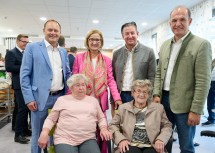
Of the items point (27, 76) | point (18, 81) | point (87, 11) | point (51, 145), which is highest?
point (87, 11)

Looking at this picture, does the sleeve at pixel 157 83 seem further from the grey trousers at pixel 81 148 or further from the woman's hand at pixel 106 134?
the grey trousers at pixel 81 148

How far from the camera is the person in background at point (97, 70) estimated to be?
2234mm

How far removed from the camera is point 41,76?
2059 millimetres

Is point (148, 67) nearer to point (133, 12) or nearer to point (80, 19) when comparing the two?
point (133, 12)

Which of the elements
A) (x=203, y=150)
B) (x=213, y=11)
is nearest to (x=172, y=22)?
(x=203, y=150)

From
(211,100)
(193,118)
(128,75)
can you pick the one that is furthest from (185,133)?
(211,100)

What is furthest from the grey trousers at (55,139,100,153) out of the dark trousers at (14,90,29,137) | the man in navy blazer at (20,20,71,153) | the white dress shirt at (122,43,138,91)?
the dark trousers at (14,90,29,137)

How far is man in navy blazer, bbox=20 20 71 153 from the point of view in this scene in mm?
2062

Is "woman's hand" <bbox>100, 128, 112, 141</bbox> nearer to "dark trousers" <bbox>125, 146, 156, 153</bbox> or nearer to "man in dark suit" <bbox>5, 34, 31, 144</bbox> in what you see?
"dark trousers" <bbox>125, 146, 156, 153</bbox>

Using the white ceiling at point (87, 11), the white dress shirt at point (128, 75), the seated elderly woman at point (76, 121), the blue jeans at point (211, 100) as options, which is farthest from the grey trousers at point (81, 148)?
the white ceiling at point (87, 11)

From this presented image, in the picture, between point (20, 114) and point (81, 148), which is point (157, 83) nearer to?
point (81, 148)

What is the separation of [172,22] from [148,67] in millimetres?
587

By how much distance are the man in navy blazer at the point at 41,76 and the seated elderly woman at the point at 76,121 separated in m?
0.15

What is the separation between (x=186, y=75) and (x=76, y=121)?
1.04m
